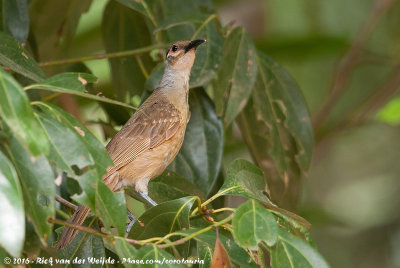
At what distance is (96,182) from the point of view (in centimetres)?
219

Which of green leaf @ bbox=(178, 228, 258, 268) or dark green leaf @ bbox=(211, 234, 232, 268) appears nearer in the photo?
dark green leaf @ bbox=(211, 234, 232, 268)

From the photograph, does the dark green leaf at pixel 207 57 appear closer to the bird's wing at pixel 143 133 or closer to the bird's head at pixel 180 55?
the bird's head at pixel 180 55

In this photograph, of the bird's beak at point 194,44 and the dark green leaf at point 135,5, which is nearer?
the dark green leaf at point 135,5

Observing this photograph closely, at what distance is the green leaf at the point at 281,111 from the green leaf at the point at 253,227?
68.3 inches

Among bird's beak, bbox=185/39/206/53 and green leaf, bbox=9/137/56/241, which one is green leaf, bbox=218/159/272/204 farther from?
bird's beak, bbox=185/39/206/53

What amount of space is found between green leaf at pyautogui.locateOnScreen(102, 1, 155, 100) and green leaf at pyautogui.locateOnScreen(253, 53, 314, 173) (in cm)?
76

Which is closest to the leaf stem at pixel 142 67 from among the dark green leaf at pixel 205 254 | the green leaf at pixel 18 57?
the green leaf at pixel 18 57

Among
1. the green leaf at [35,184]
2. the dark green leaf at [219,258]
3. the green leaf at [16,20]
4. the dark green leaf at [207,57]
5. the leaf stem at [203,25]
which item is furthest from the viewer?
the leaf stem at [203,25]

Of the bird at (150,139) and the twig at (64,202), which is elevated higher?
the twig at (64,202)

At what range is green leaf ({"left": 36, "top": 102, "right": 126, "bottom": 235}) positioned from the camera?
2178 millimetres

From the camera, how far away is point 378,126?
29.7 feet

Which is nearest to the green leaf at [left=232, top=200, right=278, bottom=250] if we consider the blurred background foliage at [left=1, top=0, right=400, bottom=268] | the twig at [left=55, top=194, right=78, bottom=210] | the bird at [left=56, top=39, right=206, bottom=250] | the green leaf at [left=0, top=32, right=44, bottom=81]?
the twig at [left=55, top=194, right=78, bottom=210]

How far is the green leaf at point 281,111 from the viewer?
12.9 feet

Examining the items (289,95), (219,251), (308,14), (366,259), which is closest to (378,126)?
(366,259)
